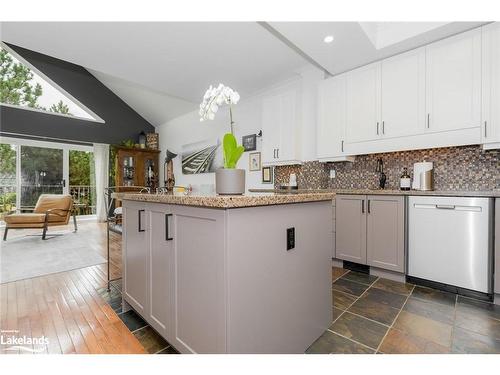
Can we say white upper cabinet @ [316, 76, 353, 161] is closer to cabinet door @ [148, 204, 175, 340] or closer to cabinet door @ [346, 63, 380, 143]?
cabinet door @ [346, 63, 380, 143]

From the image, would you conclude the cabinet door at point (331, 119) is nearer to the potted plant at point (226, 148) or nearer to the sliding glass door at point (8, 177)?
the potted plant at point (226, 148)

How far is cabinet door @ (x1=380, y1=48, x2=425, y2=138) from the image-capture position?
2500 millimetres

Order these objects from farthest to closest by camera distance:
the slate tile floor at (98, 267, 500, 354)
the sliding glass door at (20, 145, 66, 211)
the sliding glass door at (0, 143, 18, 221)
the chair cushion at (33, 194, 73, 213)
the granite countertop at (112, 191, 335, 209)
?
the sliding glass door at (20, 145, 66, 211) → the sliding glass door at (0, 143, 18, 221) → the chair cushion at (33, 194, 73, 213) → the slate tile floor at (98, 267, 500, 354) → the granite countertop at (112, 191, 335, 209)

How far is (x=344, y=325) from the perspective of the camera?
1679 mm

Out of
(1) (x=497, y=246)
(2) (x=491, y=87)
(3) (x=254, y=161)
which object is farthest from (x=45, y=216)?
(2) (x=491, y=87)

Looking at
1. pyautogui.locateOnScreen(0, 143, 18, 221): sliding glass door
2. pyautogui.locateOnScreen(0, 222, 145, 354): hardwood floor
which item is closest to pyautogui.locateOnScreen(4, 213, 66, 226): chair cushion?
pyautogui.locateOnScreen(0, 143, 18, 221): sliding glass door

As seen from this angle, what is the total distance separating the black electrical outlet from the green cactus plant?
1.54 feet

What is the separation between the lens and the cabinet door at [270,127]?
12.5ft

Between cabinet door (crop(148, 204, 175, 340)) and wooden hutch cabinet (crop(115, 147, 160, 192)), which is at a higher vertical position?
wooden hutch cabinet (crop(115, 147, 160, 192))

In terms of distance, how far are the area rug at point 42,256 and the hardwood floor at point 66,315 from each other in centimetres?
27

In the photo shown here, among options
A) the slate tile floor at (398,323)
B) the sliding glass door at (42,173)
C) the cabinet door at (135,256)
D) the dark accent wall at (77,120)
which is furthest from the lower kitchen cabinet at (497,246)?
the dark accent wall at (77,120)

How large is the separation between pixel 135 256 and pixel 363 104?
2.93m

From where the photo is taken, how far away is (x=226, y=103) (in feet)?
4.14
